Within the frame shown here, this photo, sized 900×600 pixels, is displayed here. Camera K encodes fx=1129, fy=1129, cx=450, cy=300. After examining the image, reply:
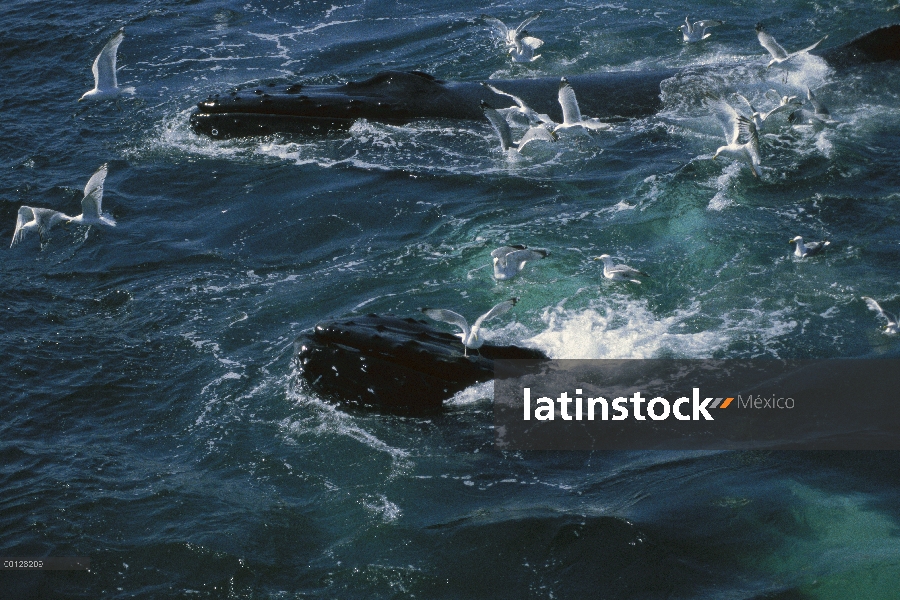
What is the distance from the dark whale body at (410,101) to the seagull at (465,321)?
8163mm

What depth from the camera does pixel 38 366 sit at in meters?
17.0

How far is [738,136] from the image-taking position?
2036 cm

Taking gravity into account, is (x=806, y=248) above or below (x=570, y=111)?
below

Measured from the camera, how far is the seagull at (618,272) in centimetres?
1672

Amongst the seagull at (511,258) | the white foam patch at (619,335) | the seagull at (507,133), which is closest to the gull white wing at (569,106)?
the seagull at (507,133)

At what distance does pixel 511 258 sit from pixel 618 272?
1601 mm

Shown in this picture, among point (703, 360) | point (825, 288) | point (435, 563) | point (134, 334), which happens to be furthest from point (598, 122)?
point (435, 563)

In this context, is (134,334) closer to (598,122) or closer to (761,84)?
(598,122)

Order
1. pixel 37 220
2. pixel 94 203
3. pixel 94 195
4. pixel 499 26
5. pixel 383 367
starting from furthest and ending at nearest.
Answer: pixel 499 26, pixel 37 220, pixel 94 203, pixel 94 195, pixel 383 367

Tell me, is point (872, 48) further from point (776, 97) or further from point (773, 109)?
point (773, 109)

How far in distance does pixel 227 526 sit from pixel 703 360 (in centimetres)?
651

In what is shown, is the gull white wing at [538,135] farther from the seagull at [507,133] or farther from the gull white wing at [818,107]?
the gull white wing at [818,107]

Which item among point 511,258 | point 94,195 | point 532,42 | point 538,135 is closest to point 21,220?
point 94,195

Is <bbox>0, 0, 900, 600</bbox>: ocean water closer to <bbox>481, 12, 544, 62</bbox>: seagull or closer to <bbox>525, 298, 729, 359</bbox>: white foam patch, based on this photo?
<bbox>525, 298, 729, 359</bbox>: white foam patch
